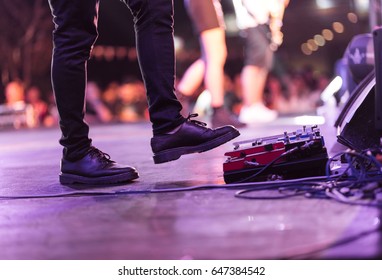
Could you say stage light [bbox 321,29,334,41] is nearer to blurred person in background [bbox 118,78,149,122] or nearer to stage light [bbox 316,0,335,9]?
stage light [bbox 316,0,335,9]

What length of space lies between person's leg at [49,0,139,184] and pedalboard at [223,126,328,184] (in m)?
0.34

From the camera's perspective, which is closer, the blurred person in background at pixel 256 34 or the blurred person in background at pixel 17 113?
the blurred person in background at pixel 256 34

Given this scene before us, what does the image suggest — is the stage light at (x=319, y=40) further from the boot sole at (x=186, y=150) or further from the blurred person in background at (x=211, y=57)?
the boot sole at (x=186, y=150)

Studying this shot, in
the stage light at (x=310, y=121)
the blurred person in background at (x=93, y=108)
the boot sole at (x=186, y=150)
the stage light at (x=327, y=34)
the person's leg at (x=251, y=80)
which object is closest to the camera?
the boot sole at (x=186, y=150)

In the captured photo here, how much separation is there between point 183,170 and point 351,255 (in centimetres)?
119

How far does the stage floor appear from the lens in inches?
37.9

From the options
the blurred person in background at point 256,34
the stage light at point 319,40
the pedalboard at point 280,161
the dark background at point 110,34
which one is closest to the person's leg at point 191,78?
the blurred person in background at point 256,34

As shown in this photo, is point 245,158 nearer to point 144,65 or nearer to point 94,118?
point 144,65

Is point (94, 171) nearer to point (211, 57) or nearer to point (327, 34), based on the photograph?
point (211, 57)

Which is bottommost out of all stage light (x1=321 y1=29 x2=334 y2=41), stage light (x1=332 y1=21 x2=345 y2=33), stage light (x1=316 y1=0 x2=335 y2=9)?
stage light (x1=321 y1=29 x2=334 y2=41)

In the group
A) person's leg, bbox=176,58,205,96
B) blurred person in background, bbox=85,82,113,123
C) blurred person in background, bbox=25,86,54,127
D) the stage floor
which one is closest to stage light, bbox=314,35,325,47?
blurred person in background, bbox=25,86,54,127

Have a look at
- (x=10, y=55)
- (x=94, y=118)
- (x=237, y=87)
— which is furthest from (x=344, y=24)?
(x=94, y=118)

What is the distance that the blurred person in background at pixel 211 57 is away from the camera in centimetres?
396

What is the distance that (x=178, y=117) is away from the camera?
180 centimetres
